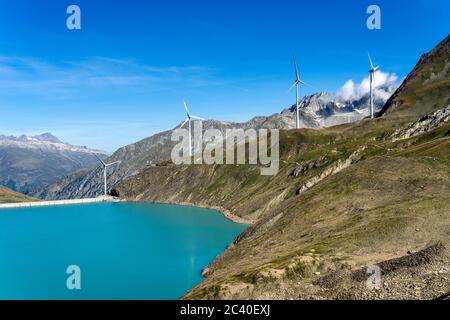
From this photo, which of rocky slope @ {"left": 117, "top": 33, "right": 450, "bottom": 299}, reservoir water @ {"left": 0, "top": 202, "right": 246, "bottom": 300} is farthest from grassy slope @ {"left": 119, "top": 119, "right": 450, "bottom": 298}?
reservoir water @ {"left": 0, "top": 202, "right": 246, "bottom": 300}

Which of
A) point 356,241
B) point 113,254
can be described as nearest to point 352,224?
point 356,241

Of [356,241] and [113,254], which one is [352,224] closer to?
[356,241]

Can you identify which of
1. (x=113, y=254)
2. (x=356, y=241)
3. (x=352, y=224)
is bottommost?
(x=113, y=254)

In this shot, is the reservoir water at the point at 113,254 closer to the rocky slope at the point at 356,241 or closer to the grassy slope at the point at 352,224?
the rocky slope at the point at 356,241

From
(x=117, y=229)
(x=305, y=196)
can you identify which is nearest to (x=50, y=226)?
(x=117, y=229)

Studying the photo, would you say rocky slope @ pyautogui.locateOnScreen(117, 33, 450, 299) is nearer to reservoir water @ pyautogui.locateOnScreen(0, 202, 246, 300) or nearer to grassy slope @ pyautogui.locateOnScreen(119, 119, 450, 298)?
grassy slope @ pyautogui.locateOnScreen(119, 119, 450, 298)

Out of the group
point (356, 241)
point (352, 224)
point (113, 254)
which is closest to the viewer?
point (356, 241)

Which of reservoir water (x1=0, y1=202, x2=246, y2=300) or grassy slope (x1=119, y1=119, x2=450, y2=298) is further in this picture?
reservoir water (x1=0, y1=202, x2=246, y2=300)
